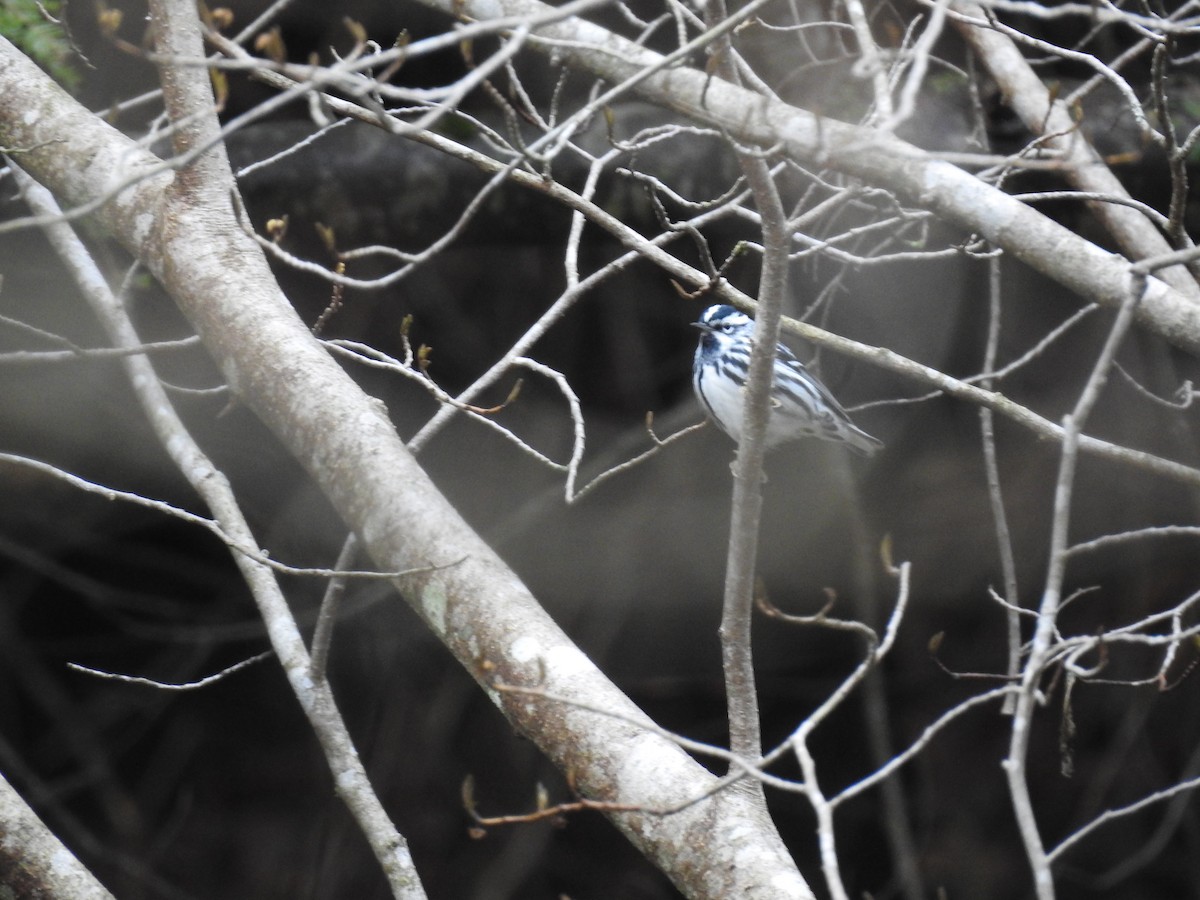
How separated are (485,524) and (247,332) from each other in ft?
6.97

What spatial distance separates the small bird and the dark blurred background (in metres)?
0.27

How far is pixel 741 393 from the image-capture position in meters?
3.52

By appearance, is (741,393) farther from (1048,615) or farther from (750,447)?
(1048,615)

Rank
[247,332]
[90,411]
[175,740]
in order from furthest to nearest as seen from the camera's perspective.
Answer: [175,740] → [90,411] → [247,332]

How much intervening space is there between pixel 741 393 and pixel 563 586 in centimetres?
114

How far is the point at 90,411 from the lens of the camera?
12.5 feet

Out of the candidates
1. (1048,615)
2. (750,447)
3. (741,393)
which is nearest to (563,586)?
(741,393)

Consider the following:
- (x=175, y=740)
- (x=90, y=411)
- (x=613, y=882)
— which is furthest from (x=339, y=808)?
(x=90, y=411)

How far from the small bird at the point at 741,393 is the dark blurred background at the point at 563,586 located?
0.27 metres

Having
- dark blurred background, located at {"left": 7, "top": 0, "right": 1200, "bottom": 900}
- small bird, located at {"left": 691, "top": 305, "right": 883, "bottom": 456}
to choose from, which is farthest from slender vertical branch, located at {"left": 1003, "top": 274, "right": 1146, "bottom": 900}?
dark blurred background, located at {"left": 7, "top": 0, "right": 1200, "bottom": 900}

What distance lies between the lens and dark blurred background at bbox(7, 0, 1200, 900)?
393cm

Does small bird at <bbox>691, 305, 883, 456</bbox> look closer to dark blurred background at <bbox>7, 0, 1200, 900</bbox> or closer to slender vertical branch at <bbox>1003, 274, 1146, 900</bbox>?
dark blurred background at <bbox>7, 0, 1200, 900</bbox>

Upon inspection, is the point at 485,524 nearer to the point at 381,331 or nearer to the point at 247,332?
the point at 381,331

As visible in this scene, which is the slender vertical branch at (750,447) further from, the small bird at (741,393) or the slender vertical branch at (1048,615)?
the small bird at (741,393)
